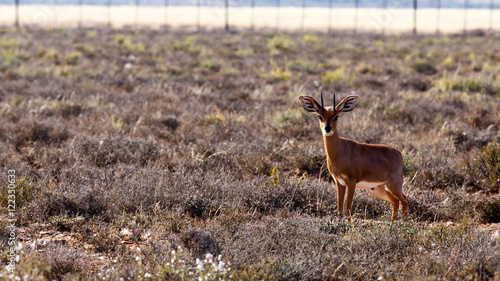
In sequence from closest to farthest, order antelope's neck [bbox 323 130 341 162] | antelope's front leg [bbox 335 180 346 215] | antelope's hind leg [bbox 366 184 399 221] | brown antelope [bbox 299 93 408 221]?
brown antelope [bbox 299 93 408 221] < antelope's neck [bbox 323 130 341 162] < antelope's front leg [bbox 335 180 346 215] < antelope's hind leg [bbox 366 184 399 221]

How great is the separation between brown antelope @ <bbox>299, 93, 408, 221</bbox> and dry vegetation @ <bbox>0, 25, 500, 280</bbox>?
0.33m

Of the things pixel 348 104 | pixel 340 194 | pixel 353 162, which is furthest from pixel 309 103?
pixel 340 194

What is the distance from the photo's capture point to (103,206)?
5.27 meters

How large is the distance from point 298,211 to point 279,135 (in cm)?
350

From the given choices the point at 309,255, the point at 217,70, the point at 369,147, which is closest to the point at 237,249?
the point at 309,255

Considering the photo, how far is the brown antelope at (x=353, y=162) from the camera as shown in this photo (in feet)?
15.2

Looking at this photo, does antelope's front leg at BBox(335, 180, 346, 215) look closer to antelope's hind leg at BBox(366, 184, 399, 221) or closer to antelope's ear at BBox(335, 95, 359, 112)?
antelope's hind leg at BBox(366, 184, 399, 221)

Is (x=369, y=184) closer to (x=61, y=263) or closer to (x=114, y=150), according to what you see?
(x=61, y=263)

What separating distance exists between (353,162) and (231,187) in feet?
5.42

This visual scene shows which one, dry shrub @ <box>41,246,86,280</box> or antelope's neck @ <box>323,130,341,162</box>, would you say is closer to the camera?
dry shrub @ <box>41,246,86,280</box>

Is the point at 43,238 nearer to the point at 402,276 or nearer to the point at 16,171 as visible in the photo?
the point at 16,171

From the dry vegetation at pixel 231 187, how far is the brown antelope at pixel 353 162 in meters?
0.33

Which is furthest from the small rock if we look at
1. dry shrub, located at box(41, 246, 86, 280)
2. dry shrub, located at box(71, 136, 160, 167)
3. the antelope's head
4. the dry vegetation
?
the antelope's head

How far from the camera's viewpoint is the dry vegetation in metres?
3.91
